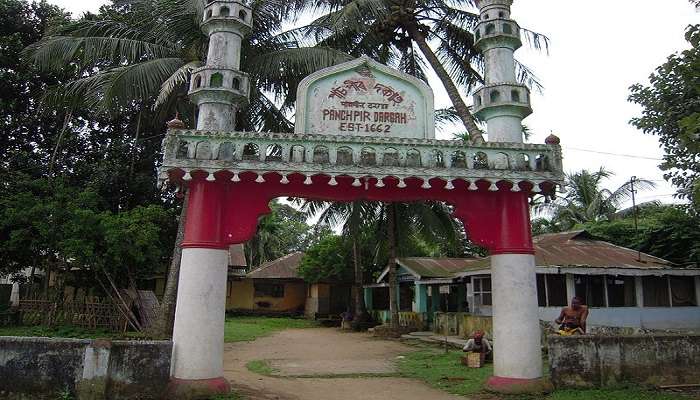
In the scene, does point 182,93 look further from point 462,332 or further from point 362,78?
point 462,332

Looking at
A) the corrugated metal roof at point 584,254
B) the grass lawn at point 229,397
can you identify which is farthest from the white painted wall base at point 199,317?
the corrugated metal roof at point 584,254

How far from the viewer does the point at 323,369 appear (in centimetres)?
1175

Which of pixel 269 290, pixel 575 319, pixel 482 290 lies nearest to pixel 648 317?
pixel 482 290

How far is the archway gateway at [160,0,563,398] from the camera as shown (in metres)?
7.73

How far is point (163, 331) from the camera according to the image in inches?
562

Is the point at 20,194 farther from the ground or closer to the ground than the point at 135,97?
closer to the ground

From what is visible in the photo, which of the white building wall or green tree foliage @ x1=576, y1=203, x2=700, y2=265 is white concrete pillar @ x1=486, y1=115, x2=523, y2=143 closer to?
the white building wall

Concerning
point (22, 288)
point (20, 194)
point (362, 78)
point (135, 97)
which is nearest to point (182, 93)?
point (135, 97)

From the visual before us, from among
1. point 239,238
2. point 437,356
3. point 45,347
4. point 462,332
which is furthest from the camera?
point 462,332

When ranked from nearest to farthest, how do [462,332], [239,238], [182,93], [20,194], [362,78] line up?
[239,238] < [362,78] < [182,93] < [20,194] < [462,332]

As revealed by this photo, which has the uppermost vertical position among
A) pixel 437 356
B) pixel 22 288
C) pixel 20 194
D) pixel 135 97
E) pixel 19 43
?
pixel 19 43

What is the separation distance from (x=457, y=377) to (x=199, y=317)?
16.9 ft

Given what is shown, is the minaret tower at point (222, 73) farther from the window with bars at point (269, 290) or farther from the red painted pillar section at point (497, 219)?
the window with bars at point (269, 290)

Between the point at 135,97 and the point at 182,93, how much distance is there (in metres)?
1.26
